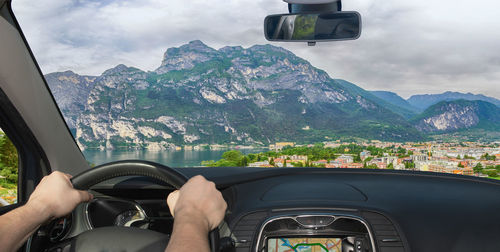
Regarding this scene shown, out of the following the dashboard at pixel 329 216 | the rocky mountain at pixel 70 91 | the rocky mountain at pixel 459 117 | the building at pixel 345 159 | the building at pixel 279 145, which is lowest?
the dashboard at pixel 329 216

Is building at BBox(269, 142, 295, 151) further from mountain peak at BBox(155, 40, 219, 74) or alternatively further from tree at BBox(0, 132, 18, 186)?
tree at BBox(0, 132, 18, 186)

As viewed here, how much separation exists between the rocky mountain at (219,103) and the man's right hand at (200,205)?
7.77 feet

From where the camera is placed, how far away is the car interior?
9.54 feet

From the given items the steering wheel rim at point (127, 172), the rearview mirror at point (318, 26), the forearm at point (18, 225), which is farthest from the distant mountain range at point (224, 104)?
the forearm at point (18, 225)

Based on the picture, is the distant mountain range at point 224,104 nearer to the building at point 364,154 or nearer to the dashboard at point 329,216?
the building at point 364,154

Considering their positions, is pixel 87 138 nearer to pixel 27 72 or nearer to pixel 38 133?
pixel 38 133

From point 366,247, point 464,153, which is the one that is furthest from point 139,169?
point 464,153

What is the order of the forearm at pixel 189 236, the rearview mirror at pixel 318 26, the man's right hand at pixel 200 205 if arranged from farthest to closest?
the rearview mirror at pixel 318 26 < the man's right hand at pixel 200 205 < the forearm at pixel 189 236

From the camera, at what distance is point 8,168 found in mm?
3574

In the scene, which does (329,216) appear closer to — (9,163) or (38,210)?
(38,210)

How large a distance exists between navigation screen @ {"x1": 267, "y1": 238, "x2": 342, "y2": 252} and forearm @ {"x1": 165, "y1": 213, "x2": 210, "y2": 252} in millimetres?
1811

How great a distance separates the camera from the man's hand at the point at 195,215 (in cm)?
115

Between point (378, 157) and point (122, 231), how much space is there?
2.80 m

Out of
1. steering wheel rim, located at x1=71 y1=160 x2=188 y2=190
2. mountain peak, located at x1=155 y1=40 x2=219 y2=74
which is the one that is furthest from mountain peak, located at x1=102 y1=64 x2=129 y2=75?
steering wheel rim, located at x1=71 y1=160 x2=188 y2=190
